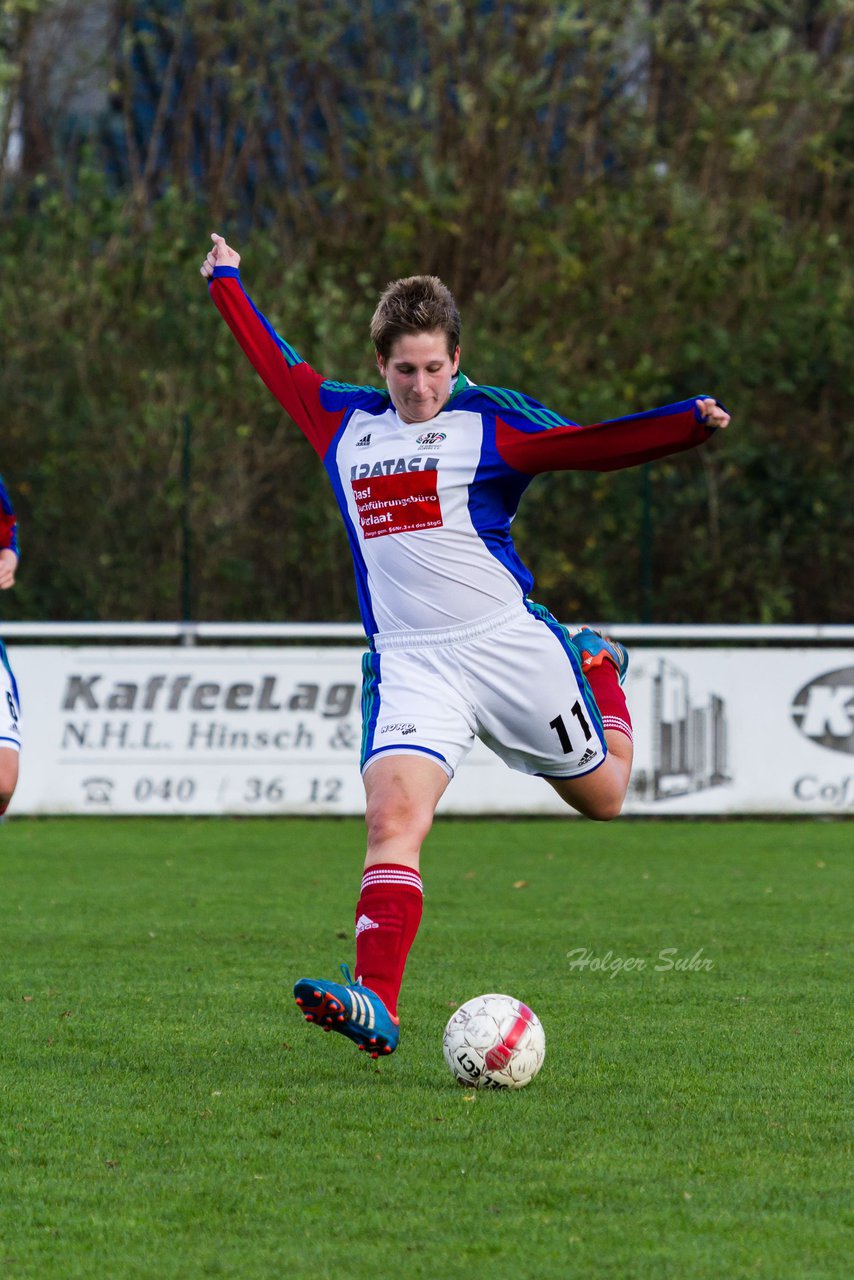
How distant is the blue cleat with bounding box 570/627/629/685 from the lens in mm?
5910

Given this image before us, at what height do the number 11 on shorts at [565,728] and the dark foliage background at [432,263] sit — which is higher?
the dark foliage background at [432,263]

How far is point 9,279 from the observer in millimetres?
16500

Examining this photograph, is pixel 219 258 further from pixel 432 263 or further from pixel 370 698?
pixel 432 263

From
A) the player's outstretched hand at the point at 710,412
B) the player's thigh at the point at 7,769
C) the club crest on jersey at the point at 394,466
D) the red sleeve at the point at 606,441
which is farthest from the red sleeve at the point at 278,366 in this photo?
the player's thigh at the point at 7,769

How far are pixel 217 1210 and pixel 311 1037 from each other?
1.90 metres

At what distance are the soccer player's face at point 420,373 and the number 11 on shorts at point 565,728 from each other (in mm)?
969

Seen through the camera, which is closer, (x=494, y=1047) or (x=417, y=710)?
(x=494, y=1047)

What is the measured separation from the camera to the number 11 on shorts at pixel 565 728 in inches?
210

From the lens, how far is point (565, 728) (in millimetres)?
5367

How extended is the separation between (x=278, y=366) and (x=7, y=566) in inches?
79.6

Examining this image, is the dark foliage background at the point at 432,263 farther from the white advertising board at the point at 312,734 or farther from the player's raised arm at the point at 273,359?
the player's raised arm at the point at 273,359

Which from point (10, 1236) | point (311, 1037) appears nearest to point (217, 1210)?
point (10, 1236)

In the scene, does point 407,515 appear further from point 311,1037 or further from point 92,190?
point 92,190

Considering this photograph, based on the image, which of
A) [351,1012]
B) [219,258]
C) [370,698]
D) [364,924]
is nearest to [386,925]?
[364,924]
